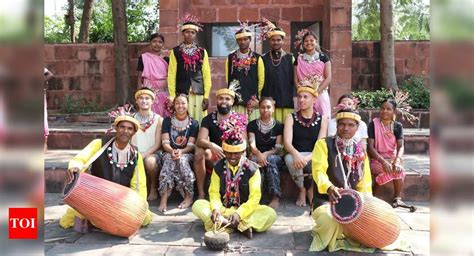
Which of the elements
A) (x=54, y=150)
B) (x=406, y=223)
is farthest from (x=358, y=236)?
(x=54, y=150)

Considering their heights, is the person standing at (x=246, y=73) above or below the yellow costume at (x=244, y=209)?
above

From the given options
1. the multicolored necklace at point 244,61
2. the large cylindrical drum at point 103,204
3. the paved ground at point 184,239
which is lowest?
the paved ground at point 184,239

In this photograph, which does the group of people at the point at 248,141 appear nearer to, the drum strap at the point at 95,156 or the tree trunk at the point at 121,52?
the drum strap at the point at 95,156

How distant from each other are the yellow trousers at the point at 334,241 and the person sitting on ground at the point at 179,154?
1.68 metres

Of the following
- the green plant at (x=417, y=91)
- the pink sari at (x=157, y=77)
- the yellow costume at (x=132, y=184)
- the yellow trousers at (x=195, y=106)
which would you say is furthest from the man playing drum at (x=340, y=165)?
the green plant at (x=417, y=91)

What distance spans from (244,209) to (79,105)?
24.0ft

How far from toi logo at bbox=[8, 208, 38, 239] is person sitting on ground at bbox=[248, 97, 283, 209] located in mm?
3727

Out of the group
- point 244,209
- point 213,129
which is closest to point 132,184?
point 244,209

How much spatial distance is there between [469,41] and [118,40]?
9580 mm

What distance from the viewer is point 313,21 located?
33.0 ft

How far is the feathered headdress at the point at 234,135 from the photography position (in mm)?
4480

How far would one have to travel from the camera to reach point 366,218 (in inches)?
147

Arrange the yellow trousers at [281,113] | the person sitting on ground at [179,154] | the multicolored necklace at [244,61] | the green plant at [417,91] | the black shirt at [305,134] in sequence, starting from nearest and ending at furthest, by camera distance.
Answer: the person sitting on ground at [179,154] → the black shirt at [305,134] → the multicolored necklace at [244,61] → the yellow trousers at [281,113] → the green plant at [417,91]

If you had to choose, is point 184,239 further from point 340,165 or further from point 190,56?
point 190,56
